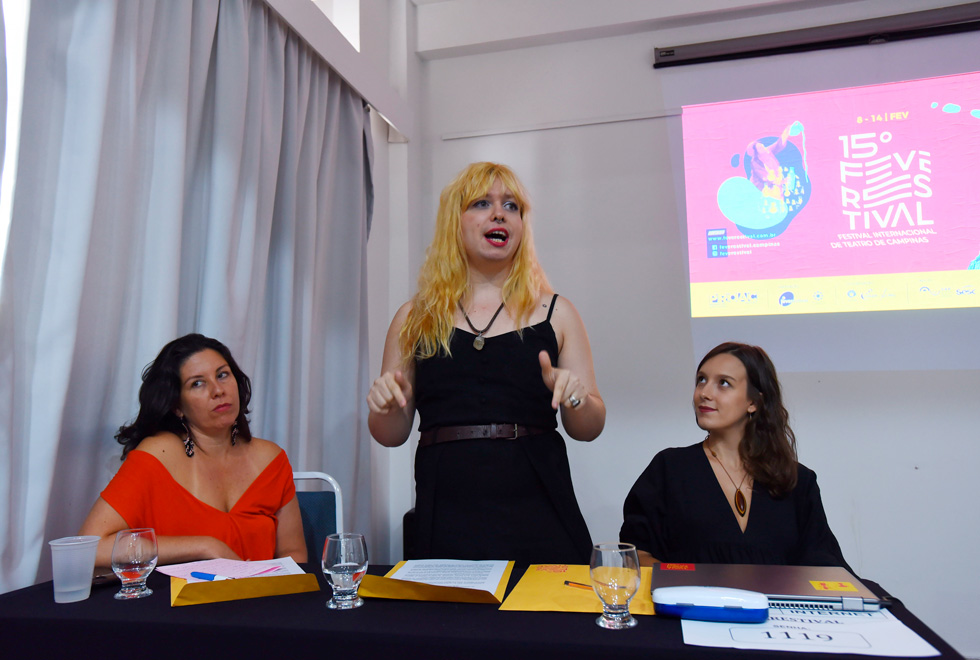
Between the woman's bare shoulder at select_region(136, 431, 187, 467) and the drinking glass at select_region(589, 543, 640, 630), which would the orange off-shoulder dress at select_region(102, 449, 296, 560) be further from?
the drinking glass at select_region(589, 543, 640, 630)

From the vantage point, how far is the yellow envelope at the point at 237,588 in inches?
39.4

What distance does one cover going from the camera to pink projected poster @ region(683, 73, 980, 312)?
3.02 meters

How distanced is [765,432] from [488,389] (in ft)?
2.76

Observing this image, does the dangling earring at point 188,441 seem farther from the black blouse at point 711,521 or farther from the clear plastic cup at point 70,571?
the black blouse at point 711,521

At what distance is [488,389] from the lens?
1.54 m

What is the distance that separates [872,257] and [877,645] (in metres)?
2.71

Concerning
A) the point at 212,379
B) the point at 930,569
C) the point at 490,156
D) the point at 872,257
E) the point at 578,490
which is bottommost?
the point at 930,569

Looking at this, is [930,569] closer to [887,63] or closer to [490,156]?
[887,63]

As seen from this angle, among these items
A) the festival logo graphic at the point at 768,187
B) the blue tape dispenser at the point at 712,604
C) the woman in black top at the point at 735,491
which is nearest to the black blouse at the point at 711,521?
the woman in black top at the point at 735,491

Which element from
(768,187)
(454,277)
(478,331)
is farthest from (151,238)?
(768,187)

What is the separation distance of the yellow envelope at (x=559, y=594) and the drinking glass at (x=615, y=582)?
0.05 m

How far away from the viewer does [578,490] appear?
11.4 feet

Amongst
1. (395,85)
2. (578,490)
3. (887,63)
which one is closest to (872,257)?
(887,63)

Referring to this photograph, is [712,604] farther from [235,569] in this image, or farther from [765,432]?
[765,432]
